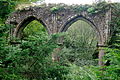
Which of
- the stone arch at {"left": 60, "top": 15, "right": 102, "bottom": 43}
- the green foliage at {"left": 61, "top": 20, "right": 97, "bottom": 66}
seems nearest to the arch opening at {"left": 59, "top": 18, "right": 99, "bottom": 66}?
the green foliage at {"left": 61, "top": 20, "right": 97, "bottom": 66}

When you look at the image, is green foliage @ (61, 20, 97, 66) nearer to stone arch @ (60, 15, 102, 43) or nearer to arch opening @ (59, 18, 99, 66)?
arch opening @ (59, 18, 99, 66)

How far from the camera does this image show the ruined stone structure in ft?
32.3

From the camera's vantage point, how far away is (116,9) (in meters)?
9.77

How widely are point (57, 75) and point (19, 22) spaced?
25.7ft

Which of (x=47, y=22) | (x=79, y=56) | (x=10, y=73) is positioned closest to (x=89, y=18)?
(x=47, y=22)

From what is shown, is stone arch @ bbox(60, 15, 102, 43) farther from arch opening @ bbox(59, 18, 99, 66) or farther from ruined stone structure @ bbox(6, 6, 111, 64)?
arch opening @ bbox(59, 18, 99, 66)

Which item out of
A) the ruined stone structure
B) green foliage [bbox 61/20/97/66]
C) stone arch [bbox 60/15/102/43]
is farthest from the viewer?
green foliage [bbox 61/20/97/66]

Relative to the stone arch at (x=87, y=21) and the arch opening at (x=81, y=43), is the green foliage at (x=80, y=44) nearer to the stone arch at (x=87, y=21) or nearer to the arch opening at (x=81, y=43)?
the arch opening at (x=81, y=43)

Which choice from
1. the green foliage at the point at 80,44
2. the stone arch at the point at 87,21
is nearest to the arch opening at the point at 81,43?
the green foliage at the point at 80,44

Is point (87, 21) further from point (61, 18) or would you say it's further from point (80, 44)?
point (80, 44)

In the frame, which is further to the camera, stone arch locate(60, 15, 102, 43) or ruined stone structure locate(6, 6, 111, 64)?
stone arch locate(60, 15, 102, 43)

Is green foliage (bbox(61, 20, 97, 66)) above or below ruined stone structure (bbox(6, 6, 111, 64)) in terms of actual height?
below

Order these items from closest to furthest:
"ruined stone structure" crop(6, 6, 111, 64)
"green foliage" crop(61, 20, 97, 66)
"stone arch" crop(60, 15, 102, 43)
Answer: "ruined stone structure" crop(6, 6, 111, 64) < "stone arch" crop(60, 15, 102, 43) < "green foliage" crop(61, 20, 97, 66)

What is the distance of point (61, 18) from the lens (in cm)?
1073
